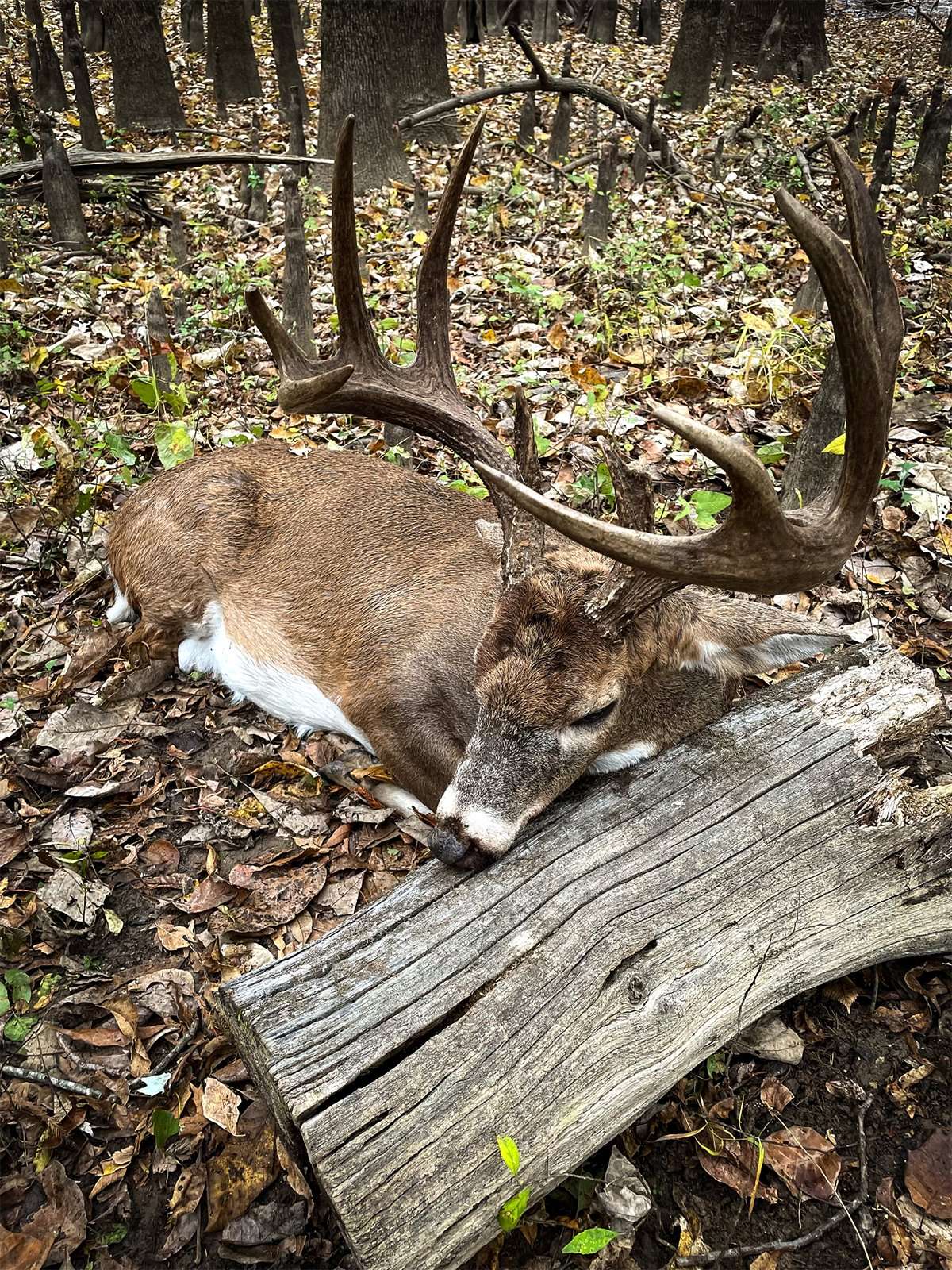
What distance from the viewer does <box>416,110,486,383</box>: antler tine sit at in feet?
12.2

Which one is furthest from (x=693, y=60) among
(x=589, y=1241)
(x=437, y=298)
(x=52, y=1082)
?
(x=589, y=1241)

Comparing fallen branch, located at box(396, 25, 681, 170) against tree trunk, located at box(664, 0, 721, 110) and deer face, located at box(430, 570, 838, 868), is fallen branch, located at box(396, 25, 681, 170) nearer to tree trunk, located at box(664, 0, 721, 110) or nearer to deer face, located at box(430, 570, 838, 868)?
tree trunk, located at box(664, 0, 721, 110)

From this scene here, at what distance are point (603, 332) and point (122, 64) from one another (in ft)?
29.8

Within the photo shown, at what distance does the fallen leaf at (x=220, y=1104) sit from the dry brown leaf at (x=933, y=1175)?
6.50 feet

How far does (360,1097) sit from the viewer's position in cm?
238

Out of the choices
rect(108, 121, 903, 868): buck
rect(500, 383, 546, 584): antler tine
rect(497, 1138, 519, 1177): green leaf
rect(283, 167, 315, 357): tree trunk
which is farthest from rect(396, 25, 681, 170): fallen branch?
rect(497, 1138, 519, 1177): green leaf

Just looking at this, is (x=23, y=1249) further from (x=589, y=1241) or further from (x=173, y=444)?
(x=173, y=444)

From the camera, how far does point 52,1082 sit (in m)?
2.94

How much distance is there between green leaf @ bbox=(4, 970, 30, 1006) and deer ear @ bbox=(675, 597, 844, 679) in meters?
2.55

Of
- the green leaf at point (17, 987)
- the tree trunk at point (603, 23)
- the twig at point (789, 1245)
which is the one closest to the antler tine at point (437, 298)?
the green leaf at point (17, 987)

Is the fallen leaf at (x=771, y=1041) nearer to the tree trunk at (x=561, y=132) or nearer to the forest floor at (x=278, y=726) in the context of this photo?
the forest floor at (x=278, y=726)

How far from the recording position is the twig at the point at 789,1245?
100 inches

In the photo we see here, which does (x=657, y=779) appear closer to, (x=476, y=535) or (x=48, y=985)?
(x=476, y=535)

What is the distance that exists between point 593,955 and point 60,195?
8579 mm
